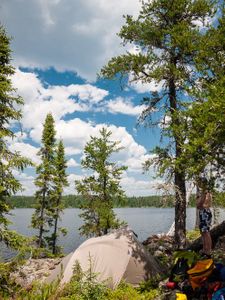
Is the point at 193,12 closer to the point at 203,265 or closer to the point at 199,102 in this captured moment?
the point at 199,102

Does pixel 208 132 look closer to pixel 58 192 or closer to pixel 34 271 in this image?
pixel 34 271

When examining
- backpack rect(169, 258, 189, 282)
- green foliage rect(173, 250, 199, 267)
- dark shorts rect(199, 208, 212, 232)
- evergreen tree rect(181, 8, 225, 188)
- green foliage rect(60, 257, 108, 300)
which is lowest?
green foliage rect(60, 257, 108, 300)

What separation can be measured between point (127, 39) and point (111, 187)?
14021 mm

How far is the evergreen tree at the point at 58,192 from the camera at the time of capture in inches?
1302

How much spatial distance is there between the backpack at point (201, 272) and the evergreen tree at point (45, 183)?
81.4 ft

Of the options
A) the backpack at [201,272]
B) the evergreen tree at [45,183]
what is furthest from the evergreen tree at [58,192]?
the backpack at [201,272]

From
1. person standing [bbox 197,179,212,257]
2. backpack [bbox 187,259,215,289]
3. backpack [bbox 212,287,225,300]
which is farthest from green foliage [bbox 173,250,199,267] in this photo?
backpack [bbox 212,287,225,300]

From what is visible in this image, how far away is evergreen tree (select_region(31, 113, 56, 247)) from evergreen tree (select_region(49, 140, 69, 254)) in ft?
1.59

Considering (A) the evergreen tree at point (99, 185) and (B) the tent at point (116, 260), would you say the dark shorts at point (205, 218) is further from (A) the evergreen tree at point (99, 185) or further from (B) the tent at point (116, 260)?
(A) the evergreen tree at point (99, 185)

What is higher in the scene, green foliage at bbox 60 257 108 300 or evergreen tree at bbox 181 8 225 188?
evergreen tree at bbox 181 8 225 188

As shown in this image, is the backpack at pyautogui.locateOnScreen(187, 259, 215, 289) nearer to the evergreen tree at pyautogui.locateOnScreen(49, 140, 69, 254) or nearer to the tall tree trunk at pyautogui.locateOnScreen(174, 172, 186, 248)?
the tall tree trunk at pyautogui.locateOnScreen(174, 172, 186, 248)

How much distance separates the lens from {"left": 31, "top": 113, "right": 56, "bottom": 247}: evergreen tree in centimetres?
3203

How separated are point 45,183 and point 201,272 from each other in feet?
83.9

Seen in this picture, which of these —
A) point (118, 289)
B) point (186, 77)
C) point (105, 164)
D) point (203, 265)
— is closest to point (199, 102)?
point (186, 77)
